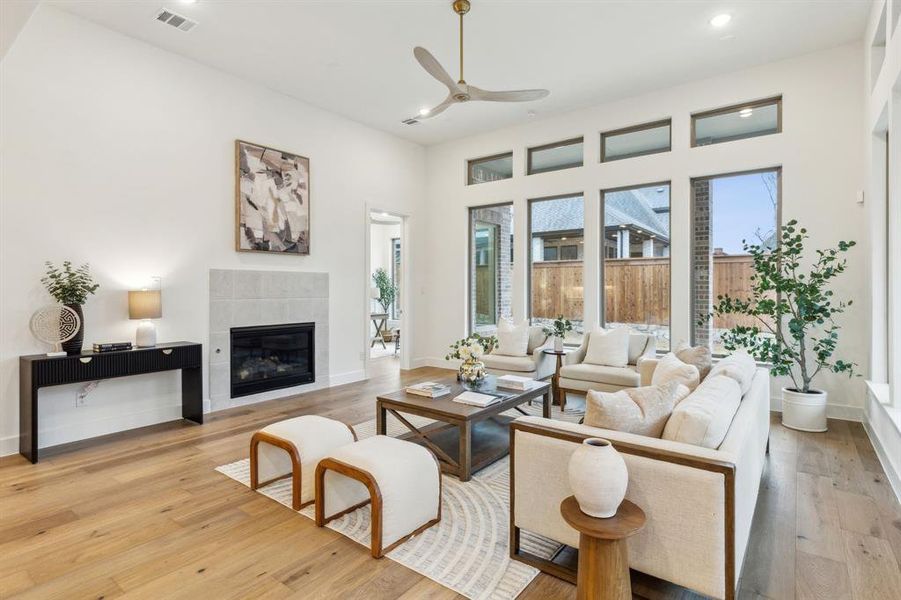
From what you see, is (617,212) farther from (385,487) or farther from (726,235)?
(385,487)

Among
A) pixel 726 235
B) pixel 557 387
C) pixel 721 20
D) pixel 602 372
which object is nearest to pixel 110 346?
pixel 557 387

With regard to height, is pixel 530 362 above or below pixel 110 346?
below

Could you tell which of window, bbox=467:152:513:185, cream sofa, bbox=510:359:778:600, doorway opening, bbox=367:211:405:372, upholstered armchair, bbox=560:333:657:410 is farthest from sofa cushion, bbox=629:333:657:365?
doorway opening, bbox=367:211:405:372

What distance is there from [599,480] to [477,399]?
1.86 m

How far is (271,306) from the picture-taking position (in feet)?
18.3

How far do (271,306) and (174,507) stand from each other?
303cm

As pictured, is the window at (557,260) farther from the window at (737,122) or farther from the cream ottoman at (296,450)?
the cream ottoman at (296,450)

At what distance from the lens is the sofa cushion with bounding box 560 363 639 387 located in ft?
15.6

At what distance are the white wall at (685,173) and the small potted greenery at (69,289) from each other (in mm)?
4643

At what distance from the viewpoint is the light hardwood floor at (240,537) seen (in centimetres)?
206

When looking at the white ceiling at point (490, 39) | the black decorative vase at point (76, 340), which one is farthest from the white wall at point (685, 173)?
the black decorative vase at point (76, 340)

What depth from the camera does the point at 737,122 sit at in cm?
526

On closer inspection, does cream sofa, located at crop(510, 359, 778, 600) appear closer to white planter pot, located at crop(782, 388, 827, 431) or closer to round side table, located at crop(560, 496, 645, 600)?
round side table, located at crop(560, 496, 645, 600)

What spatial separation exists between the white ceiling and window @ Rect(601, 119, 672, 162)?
1.61 ft
